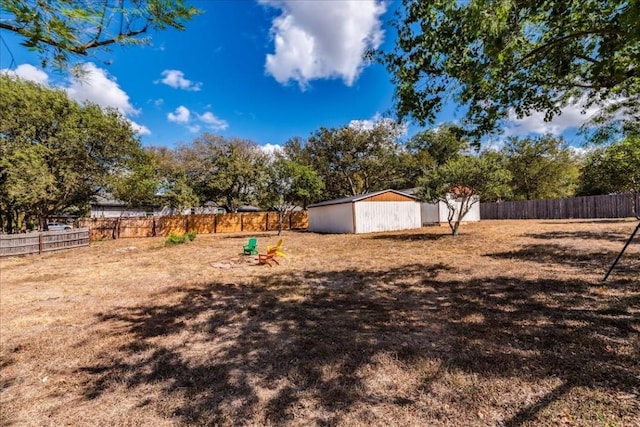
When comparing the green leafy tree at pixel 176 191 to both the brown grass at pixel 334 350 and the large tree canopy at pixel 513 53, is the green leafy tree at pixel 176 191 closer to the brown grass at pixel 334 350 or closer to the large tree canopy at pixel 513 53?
the brown grass at pixel 334 350

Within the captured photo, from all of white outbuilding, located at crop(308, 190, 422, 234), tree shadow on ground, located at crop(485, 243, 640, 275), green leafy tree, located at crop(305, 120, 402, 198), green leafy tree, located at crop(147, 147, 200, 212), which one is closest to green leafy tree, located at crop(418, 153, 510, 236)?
tree shadow on ground, located at crop(485, 243, 640, 275)

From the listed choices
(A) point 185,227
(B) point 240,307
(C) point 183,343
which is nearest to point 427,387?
(C) point 183,343

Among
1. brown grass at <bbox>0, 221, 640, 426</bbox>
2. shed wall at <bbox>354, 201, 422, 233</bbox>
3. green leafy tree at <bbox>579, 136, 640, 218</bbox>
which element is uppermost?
green leafy tree at <bbox>579, 136, 640, 218</bbox>

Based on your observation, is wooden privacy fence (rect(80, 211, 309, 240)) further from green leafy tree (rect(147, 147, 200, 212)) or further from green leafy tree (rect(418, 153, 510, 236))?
green leafy tree (rect(418, 153, 510, 236))

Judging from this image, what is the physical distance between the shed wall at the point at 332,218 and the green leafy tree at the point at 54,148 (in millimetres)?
12739

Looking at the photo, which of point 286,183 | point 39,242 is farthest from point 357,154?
point 39,242

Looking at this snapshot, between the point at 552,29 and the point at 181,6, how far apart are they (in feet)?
15.8

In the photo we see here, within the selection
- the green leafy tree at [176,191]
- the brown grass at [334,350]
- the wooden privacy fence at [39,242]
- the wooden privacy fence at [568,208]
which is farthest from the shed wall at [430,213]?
the wooden privacy fence at [39,242]

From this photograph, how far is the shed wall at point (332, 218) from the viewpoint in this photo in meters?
17.6

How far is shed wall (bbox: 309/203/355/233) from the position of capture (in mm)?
17625

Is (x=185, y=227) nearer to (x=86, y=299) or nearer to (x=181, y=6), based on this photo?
(x=86, y=299)

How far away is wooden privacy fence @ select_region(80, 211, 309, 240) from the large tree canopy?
2147 cm

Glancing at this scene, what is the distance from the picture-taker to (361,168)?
27922mm

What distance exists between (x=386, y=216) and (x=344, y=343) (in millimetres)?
15468
